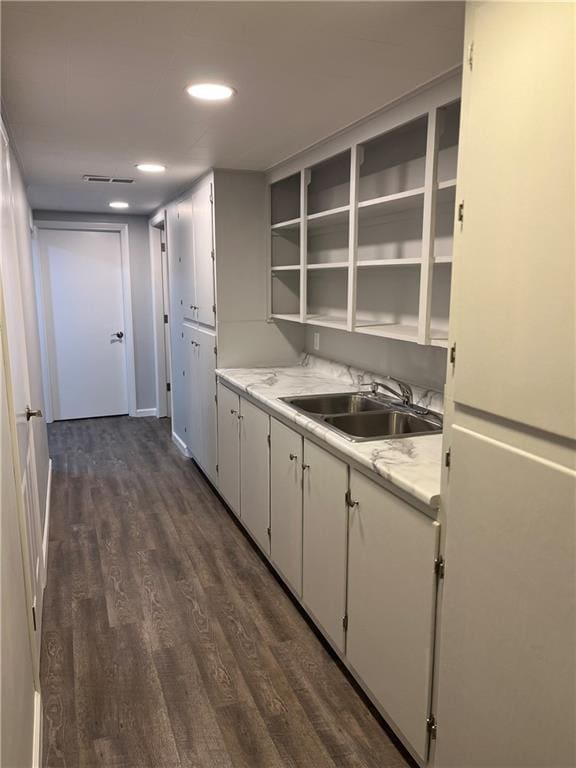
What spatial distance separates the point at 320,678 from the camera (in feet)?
7.35

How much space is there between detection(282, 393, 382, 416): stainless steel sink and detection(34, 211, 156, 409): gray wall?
3.91 m

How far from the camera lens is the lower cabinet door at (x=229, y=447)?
11.4 ft

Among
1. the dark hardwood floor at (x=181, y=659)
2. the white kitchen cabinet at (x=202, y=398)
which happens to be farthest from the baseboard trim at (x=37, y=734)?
the white kitchen cabinet at (x=202, y=398)

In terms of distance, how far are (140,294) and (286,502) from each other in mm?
4255

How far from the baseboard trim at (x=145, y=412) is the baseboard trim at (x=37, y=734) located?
457 centimetres

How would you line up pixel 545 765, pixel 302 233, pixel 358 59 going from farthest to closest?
pixel 302 233
pixel 358 59
pixel 545 765

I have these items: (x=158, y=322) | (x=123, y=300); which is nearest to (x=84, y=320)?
(x=123, y=300)

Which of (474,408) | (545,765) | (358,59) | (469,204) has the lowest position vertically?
(545,765)

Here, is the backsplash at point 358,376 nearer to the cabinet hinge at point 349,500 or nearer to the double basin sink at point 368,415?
the double basin sink at point 368,415

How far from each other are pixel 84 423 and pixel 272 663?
4.56 metres

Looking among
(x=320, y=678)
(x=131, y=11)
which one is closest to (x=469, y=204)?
(x=131, y=11)

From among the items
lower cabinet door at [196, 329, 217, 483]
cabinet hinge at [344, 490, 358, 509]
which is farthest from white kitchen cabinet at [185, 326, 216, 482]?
cabinet hinge at [344, 490, 358, 509]

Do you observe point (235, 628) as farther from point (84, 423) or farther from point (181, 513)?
point (84, 423)

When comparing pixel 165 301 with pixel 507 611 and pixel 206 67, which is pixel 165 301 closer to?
pixel 206 67
